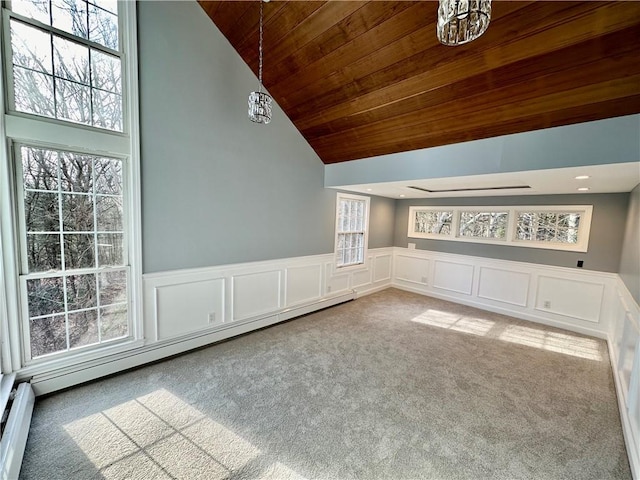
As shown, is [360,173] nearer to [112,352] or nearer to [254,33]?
[254,33]

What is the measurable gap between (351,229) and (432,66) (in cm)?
320

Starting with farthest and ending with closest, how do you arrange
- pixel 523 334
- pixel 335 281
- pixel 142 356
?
pixel 335 281 → pixel 523 334 → pixel 142 356

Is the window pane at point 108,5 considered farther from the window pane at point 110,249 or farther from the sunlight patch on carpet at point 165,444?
the sunlight patch on carpet at point 165,444

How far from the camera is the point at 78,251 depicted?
2389 millimetres

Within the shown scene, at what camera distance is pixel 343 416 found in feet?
6.89

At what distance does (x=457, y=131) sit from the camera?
272 centimetres

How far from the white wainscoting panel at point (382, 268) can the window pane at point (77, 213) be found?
4.66m

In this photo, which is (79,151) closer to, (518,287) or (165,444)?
(165,444)

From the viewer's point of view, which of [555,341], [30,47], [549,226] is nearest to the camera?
[30,47]

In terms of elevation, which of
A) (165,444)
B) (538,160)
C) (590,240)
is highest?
(538,160)

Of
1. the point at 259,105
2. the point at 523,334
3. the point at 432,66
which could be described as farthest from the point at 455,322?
the point at 259,105

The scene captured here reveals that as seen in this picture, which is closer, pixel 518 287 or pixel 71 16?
pixel 71 16

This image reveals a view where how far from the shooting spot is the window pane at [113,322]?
2562 millimetres

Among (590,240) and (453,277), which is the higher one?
(590,240)
